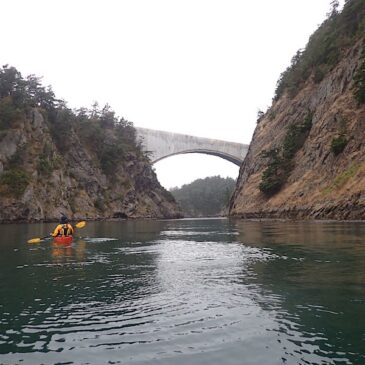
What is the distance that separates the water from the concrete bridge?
112 metres

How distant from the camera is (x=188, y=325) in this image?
785cm

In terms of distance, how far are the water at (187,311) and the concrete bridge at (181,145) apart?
368ft

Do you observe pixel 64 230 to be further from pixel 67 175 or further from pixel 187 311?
pixel 67 175

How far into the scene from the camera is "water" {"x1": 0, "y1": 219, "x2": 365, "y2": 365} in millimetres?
6484

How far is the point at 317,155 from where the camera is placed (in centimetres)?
4838

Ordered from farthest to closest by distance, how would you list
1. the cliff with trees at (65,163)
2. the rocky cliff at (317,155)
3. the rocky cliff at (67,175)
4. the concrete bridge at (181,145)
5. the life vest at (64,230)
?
the concrete bridge at (181,145) < the cliff with trees at (65,163) < the rocky cliff at (67,175) < the rocky cliff at (317,155) < the life vest at (64,230)

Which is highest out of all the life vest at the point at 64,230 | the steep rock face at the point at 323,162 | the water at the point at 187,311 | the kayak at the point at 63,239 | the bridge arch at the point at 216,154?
the bridge arch at the point at 216,154

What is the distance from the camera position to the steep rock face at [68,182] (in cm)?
6594

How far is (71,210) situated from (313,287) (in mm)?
69456

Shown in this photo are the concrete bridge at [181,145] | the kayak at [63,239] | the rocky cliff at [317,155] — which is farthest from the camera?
the concrete bridge at [181,145]

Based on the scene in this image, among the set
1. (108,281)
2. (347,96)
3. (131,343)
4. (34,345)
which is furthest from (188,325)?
(347,96)

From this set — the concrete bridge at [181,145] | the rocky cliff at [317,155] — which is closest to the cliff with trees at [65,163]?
the concrete bridge at [181,145]

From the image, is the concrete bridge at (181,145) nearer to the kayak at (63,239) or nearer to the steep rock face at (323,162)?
the steep rock face at (323,162)

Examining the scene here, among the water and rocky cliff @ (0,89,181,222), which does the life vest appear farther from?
rocky cliff @ (0,89,181,222)
